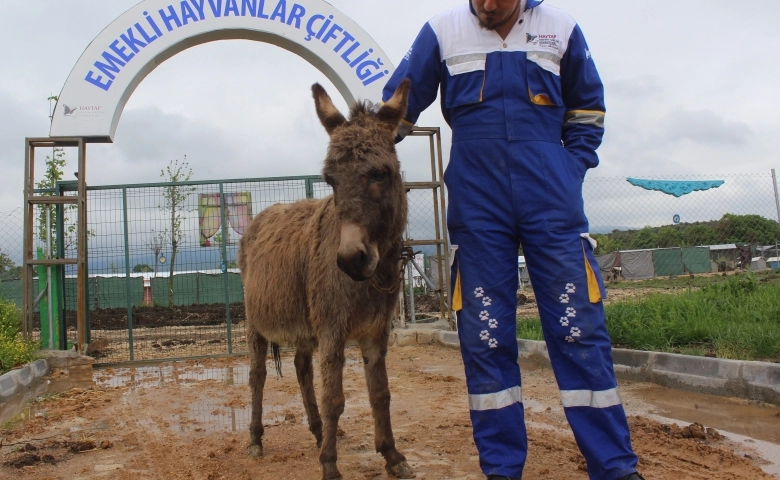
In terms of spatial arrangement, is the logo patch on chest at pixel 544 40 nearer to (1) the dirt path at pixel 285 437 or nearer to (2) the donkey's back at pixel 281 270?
(2) the donkey's back at pixel 281 270

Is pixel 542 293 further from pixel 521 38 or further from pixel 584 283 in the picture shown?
pixel 521 38

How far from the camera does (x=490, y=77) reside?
3182 millimetres

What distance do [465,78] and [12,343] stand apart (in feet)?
24.4

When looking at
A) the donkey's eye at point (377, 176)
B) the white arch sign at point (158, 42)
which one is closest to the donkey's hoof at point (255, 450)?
the donkey's eye at point (377, 176)

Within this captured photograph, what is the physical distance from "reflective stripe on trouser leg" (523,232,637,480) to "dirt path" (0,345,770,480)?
29.8 inches

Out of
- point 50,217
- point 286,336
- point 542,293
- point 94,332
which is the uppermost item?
point 50,217

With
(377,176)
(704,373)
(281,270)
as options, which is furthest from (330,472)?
(704,373)

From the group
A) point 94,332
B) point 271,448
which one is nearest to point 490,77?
point 271,448

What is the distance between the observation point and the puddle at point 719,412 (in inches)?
165

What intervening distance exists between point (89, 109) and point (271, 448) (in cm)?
687

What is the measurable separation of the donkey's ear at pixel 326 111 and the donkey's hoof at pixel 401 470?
6.84 feet

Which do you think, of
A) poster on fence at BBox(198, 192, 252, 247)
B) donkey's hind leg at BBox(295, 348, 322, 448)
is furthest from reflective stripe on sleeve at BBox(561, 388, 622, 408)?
poster on fence at BBox(198, 192, 252, 247)

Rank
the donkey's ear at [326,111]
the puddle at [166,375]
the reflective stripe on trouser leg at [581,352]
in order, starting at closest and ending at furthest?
the reflective stripe on trouser leg at [581,352] → the donkey's ear at [326,111] → the puddle at [166,375]

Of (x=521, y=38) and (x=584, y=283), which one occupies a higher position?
(x=521, y=38)
